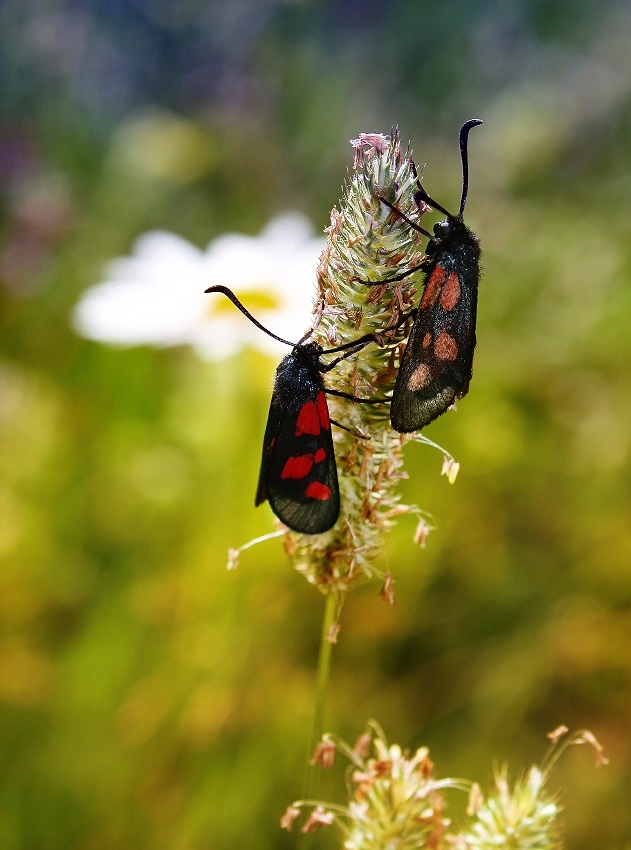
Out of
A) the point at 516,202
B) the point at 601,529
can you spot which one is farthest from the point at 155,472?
the point at 516,202

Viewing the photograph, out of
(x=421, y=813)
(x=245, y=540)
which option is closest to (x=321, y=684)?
(x=421, y=813)

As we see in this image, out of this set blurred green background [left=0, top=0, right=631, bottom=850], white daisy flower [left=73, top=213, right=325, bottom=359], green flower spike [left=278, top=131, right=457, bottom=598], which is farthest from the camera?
white daisy flower [left=73, top=213, right=325, bottom=359]

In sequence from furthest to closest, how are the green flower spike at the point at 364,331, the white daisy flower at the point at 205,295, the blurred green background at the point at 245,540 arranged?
the white daisy flower at the point at 205,295 → the blurred green background at the point at 245,540 → the green flower spike at the point at 364,331

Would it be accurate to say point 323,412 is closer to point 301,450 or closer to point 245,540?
point 301,450

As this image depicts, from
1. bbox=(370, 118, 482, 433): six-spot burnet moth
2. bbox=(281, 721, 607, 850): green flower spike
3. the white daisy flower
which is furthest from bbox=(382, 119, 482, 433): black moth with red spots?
the white daisy flower

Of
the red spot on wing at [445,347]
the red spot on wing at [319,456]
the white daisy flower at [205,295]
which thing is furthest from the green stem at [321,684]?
the white daisy flower at [205,295]

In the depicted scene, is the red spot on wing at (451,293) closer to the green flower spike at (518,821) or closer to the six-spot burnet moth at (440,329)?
the six-spot burnet moth at (440,329)

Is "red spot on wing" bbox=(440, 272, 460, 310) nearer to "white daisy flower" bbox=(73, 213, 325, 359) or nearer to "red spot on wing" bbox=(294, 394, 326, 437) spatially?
"red spot on wing" bbox=(294, 394, 326, 437)
